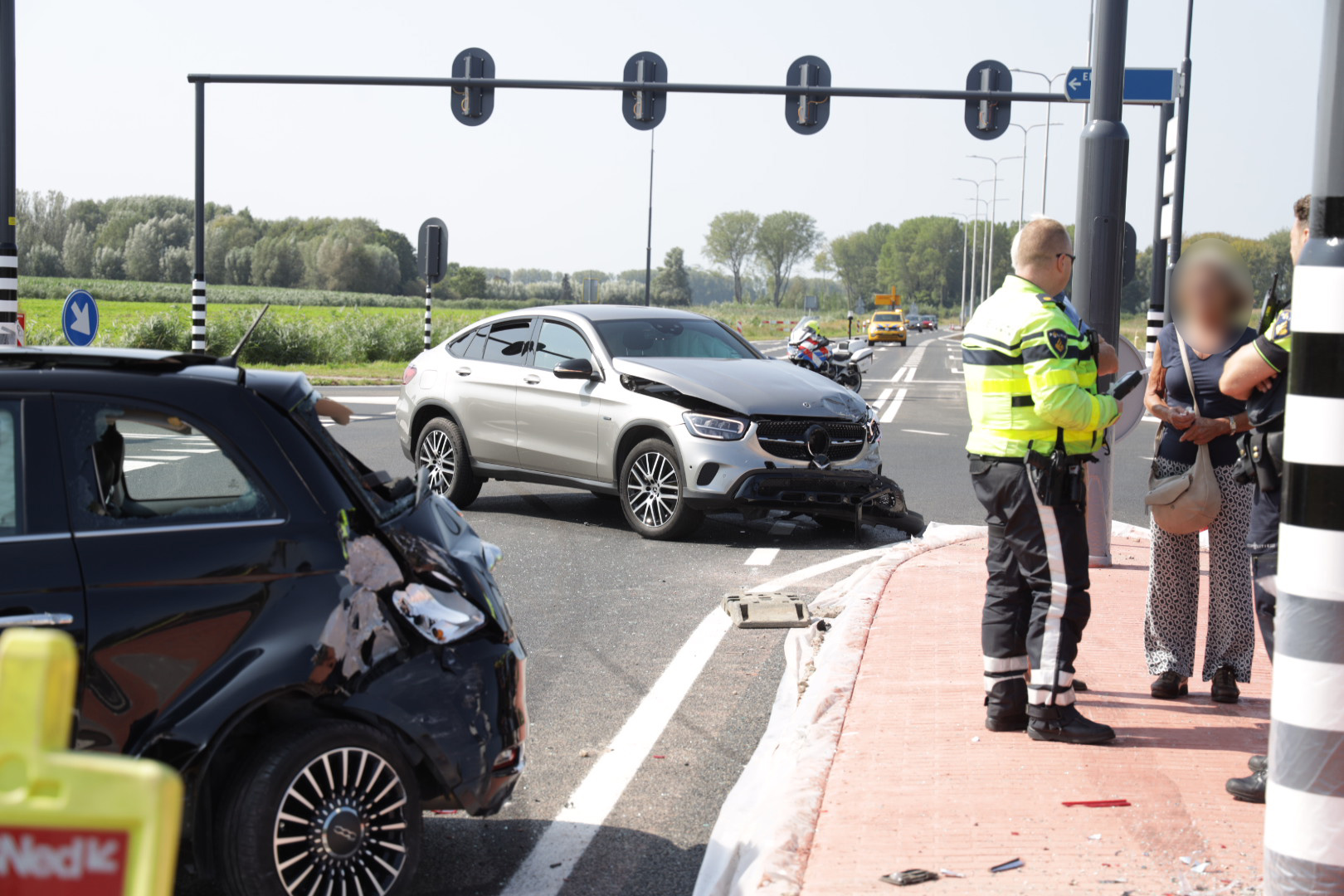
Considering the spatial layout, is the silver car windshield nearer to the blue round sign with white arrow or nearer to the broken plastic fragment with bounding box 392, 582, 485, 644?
the broken plastic fragment with bounding box 392, 582, 485, 644

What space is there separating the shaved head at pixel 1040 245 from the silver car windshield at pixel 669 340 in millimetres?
5559

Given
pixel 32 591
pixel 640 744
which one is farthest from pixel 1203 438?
pixel 32 591

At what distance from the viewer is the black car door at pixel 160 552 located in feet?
10.5

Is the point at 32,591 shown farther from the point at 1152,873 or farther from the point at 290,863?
the point at 1152,873

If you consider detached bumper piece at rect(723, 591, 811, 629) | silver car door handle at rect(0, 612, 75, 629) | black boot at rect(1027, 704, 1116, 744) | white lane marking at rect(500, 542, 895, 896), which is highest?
silver car door handle at rect(0, 612, 75, 629)

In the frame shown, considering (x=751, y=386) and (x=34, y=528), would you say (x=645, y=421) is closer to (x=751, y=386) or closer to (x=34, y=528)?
(x=751, y=386)

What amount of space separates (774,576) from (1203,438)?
3746mm

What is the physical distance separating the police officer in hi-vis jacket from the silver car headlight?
14.4 ft

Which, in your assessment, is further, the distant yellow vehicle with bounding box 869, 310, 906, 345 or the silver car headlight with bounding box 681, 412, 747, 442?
the distant yellow vehicle with bounding box 869, 310, 906, 345

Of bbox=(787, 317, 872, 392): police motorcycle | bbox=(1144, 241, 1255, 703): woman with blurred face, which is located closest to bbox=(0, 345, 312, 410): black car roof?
bbox=(1144, 241, 1255, 703): woman with blurred face

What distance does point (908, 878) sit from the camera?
3.62 metres

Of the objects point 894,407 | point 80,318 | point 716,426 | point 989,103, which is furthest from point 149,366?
point 894,407

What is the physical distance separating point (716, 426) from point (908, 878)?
19.8 ft

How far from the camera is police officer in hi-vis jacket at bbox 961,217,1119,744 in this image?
4844mm
